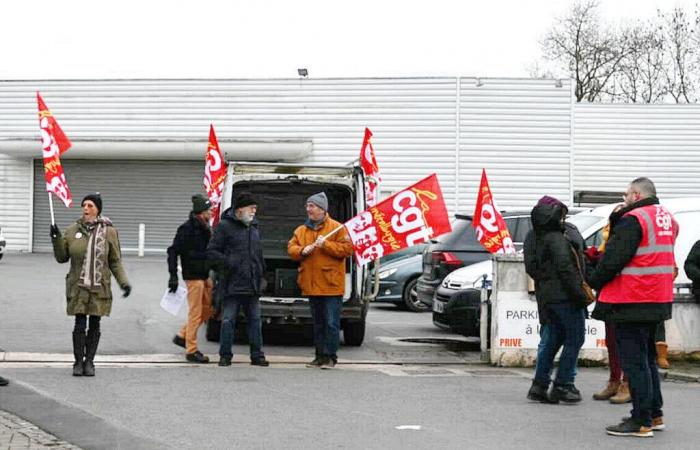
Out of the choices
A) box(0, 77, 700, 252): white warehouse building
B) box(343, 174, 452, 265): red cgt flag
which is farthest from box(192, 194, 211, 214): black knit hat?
box(0, 77, 700, 252): white warehouse building

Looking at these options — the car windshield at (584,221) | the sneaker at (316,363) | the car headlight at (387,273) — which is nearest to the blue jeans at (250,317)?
the sneaker at (316,363)

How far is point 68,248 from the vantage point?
10.8m

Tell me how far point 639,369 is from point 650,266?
740 mm

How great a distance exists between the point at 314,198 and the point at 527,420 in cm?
411

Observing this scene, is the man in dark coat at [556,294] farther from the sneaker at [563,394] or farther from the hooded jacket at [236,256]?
the hooded jacket at [236,256]

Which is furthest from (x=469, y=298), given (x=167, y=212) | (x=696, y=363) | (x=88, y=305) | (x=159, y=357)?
(x=167, y=212)

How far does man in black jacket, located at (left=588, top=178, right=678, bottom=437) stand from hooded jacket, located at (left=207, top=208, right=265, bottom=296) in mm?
4473

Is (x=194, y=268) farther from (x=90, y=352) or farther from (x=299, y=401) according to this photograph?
(x=299, y=401)

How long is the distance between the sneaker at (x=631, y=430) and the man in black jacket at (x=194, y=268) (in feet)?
17.1

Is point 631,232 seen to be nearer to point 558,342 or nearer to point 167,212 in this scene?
point 558,342

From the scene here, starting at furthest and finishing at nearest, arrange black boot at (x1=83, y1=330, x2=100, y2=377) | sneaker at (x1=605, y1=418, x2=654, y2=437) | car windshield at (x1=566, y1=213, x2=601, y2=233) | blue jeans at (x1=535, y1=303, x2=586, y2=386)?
1. car windshield at (x1=566, y1=213, x2=601, y2=233)
2. black boot at (x1=83, y1=330, x2=100, y2=377)
3. blue jeans at (x1=535, y1=303, x2=586, y2=386)
4. sneaker at (x1=605, y1=418, x2=654, y2=437)

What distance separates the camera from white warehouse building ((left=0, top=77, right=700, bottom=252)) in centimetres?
3422

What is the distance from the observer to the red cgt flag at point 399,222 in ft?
39.4

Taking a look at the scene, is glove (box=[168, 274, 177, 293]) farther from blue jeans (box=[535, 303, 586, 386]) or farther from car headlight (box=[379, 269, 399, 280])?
car headlight (box=[379, 269, 399, 280])
